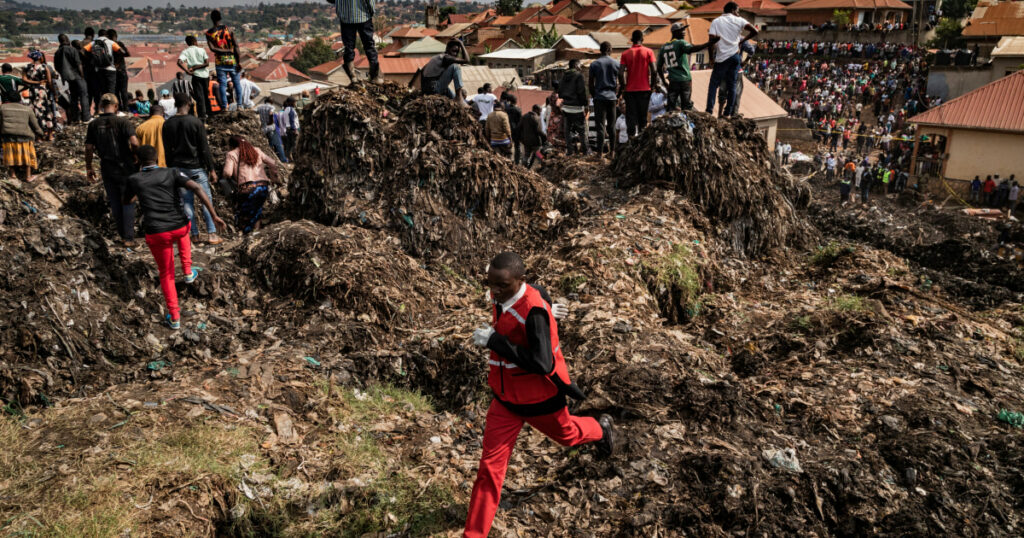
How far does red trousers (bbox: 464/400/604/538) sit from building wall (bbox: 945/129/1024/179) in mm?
25939

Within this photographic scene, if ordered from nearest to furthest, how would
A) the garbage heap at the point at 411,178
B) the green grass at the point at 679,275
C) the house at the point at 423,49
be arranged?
1. the green grass at the point at 679,275
2. the garbage heap at the point at 411,178
3. the house at the point at 423,49

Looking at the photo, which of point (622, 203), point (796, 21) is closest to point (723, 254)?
point (622, 203)

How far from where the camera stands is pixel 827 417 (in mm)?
4883

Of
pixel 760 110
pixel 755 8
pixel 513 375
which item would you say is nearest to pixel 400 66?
pixel 760 110

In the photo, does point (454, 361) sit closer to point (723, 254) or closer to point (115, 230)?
point (723, 254)

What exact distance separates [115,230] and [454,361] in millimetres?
5174

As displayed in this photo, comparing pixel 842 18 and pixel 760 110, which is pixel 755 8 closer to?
pixel 842 18

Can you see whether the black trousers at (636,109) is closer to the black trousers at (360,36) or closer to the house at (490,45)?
the black trousers at (360,36)

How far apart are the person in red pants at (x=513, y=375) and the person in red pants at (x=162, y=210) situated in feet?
11.4

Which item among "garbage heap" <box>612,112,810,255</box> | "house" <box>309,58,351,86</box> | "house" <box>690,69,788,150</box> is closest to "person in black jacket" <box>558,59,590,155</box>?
"garbage heap" <box>612,112,810,255</box>

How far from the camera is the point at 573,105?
10492 millimetres

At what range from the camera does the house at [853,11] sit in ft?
156

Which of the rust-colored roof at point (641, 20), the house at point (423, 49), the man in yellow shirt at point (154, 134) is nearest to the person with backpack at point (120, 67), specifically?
the man in yellow shirt at point (154, 134)

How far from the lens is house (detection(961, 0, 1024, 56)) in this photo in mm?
36347
